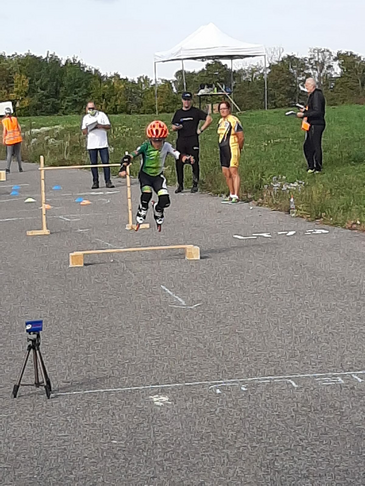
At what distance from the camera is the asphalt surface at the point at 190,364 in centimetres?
453

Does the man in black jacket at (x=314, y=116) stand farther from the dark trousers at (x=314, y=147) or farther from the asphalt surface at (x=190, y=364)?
the asphalt surface at (x=190, y=364)

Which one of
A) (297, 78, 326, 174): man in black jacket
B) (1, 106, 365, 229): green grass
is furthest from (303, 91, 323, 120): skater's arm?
(1, 106, 365, 229): green grass

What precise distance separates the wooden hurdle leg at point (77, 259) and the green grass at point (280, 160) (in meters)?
4.27

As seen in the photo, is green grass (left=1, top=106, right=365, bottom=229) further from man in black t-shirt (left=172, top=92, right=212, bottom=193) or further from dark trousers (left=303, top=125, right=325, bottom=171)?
man in black t-shirt (left=172, top=92, right=212, bottom=193)

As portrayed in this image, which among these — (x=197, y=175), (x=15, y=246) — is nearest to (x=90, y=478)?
(x=15, y=246)

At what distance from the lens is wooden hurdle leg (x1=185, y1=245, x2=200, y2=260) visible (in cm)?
1053

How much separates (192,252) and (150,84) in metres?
88.0

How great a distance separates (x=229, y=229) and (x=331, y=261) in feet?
10.6

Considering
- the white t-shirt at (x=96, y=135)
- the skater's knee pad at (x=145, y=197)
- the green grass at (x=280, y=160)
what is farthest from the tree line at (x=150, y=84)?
the skater's knee pad at (x=145, y=197)

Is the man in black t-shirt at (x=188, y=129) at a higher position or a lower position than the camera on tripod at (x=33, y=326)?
higher

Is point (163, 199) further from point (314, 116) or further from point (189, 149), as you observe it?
point (314, 116)

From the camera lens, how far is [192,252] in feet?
34.7

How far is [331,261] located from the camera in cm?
1023

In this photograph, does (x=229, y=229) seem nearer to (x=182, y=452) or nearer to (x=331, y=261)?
(x=331, y=261)
